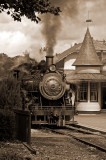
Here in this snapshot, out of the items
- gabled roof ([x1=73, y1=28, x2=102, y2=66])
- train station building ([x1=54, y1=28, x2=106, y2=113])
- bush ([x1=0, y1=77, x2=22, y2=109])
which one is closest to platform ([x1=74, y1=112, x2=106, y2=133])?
bush ([x1=0, y1=77, x2=22, y2=109])

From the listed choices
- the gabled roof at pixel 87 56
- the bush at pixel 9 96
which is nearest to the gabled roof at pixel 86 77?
the gabled roof at pixel 87 56

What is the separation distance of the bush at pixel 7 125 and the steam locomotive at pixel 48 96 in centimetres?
707

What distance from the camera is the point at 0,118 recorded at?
12.8m

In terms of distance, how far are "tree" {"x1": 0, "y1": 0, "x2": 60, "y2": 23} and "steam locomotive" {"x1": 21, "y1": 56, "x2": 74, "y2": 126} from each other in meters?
10.6

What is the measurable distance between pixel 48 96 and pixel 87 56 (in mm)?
11786

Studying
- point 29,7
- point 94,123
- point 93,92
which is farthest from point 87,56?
point 29,7

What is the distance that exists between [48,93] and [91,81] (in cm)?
952

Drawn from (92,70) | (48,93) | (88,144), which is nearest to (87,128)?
(48,93)

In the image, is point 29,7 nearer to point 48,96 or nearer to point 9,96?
point 9,96

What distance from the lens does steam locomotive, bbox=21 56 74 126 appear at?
2038cm

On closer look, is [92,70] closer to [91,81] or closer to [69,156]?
[91,81]

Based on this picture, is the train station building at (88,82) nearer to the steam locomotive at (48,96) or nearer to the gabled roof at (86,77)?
the gabled roof at (86,77)

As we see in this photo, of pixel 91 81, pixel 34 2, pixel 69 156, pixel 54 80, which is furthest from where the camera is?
pixel 91 81

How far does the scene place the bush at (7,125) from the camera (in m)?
12.9
